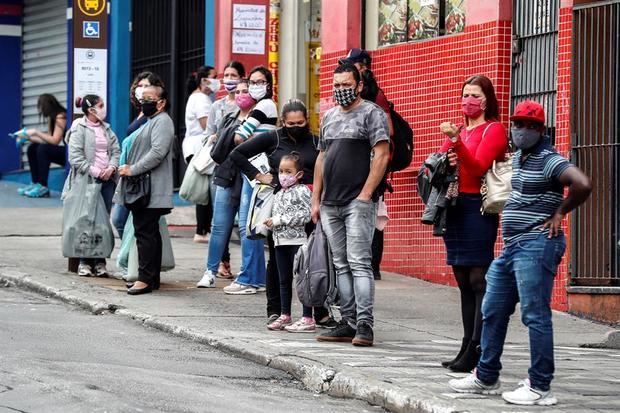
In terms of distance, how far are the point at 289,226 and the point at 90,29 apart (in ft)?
21.7

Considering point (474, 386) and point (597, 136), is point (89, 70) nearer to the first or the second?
point (597, 136)

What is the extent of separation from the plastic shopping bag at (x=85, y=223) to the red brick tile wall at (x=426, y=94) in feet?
9.84

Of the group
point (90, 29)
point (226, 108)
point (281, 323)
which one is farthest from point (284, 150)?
point (90, 29)

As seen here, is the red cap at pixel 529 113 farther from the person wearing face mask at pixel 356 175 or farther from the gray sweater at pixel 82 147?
the gray sweater at pixel 82 147

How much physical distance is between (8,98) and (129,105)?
4582 millimetres

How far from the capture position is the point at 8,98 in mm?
26578

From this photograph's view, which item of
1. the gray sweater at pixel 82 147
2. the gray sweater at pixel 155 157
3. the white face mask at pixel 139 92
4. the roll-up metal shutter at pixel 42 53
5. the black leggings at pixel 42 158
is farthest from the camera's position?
the roll-up metal shutter at pixel 42 53

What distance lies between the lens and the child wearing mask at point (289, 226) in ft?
35.9

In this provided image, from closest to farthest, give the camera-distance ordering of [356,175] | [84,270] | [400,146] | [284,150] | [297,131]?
1. [356,175]
2. [297,131]
3. [284,150]
4. [400,146]
5. [84,270]

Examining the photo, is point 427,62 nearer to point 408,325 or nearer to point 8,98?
point 408,325

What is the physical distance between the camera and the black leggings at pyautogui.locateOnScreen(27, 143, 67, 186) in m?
22.8

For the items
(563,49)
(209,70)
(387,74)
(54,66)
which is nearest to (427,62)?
(387,74)

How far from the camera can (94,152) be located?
1395 centimetres

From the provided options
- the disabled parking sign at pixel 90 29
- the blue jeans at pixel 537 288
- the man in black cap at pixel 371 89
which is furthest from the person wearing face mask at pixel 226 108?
the blue jeans at pixel 537 288
